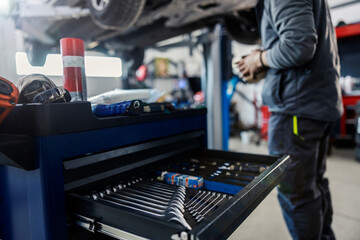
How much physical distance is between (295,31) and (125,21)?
112cm

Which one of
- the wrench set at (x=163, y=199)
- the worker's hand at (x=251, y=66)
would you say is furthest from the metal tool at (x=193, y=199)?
the worker's hand at (x=251, y=66)

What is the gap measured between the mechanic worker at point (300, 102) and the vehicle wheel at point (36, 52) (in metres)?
2.43

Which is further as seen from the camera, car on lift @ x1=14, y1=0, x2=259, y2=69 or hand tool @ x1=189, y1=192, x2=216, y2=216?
car on lift @ x1=14, y1=0, x2=259, y2=69

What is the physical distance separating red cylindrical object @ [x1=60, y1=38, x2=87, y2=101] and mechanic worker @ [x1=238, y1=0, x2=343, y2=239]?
71 cm

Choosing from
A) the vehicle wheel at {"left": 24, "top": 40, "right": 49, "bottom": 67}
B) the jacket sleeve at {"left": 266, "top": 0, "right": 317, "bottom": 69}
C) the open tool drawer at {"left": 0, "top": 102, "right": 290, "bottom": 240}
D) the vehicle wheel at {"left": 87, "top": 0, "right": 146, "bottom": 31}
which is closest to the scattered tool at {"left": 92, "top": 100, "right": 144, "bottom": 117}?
the open tool drawer at {"left": 0, "top": 102, "right": 290, "bottom": 240}

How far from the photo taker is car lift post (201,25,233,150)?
98.1 inches

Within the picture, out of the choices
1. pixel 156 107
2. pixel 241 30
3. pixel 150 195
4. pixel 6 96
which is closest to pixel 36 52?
pixel 241 30

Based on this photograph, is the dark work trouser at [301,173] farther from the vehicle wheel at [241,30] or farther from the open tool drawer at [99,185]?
the vehicle wheel at [241,30]

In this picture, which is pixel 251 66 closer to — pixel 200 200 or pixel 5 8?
pixel 200 200

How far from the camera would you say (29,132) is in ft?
1.60

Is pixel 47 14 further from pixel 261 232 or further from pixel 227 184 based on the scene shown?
pixel 261 232

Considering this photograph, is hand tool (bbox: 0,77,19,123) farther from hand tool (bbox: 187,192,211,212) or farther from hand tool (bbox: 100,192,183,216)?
hand tool (bbox: 187,192,211,212)

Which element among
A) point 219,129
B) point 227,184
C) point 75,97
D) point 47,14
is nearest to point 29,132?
point 75,97

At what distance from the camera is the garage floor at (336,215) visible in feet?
4.77
